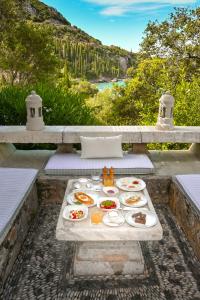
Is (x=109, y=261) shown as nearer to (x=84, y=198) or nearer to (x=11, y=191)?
(x=84, y=198)

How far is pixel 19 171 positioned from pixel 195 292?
2.79m

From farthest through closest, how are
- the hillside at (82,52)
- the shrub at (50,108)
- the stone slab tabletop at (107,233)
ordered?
1. the hillside at (82,52)
2. the shrub at (50,108)
3. the stone slab tabletop at (107,233)

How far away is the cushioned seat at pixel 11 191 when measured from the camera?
3.15 meters

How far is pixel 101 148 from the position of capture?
5121 millimetres

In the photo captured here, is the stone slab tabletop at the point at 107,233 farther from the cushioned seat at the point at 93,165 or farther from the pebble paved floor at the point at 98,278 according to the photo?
the cushioned seat at the point at 93,165

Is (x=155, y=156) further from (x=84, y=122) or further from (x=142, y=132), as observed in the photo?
(x=84, y=122)

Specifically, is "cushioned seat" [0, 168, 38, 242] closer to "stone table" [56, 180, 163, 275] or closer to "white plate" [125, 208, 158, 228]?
"stone table" [56, 180, 163, 275]

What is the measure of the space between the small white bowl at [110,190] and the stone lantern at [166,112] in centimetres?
219

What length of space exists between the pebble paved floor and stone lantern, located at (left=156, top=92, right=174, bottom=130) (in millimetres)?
2239

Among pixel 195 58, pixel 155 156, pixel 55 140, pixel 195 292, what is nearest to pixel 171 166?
pixel 155 156

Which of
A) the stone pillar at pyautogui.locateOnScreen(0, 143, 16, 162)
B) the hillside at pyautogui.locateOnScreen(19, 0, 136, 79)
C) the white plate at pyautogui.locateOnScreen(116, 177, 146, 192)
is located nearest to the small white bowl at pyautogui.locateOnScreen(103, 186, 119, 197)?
the white plate at pyautogui.locateOnScreen(116, 177, 146, 192)

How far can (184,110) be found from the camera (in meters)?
9.61

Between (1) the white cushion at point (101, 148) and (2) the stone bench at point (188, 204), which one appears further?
(1) the white cushion at point (101, 148)

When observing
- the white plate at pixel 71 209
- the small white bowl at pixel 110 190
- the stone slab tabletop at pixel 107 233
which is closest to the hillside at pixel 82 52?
the small white bowl at pixel 110 190
